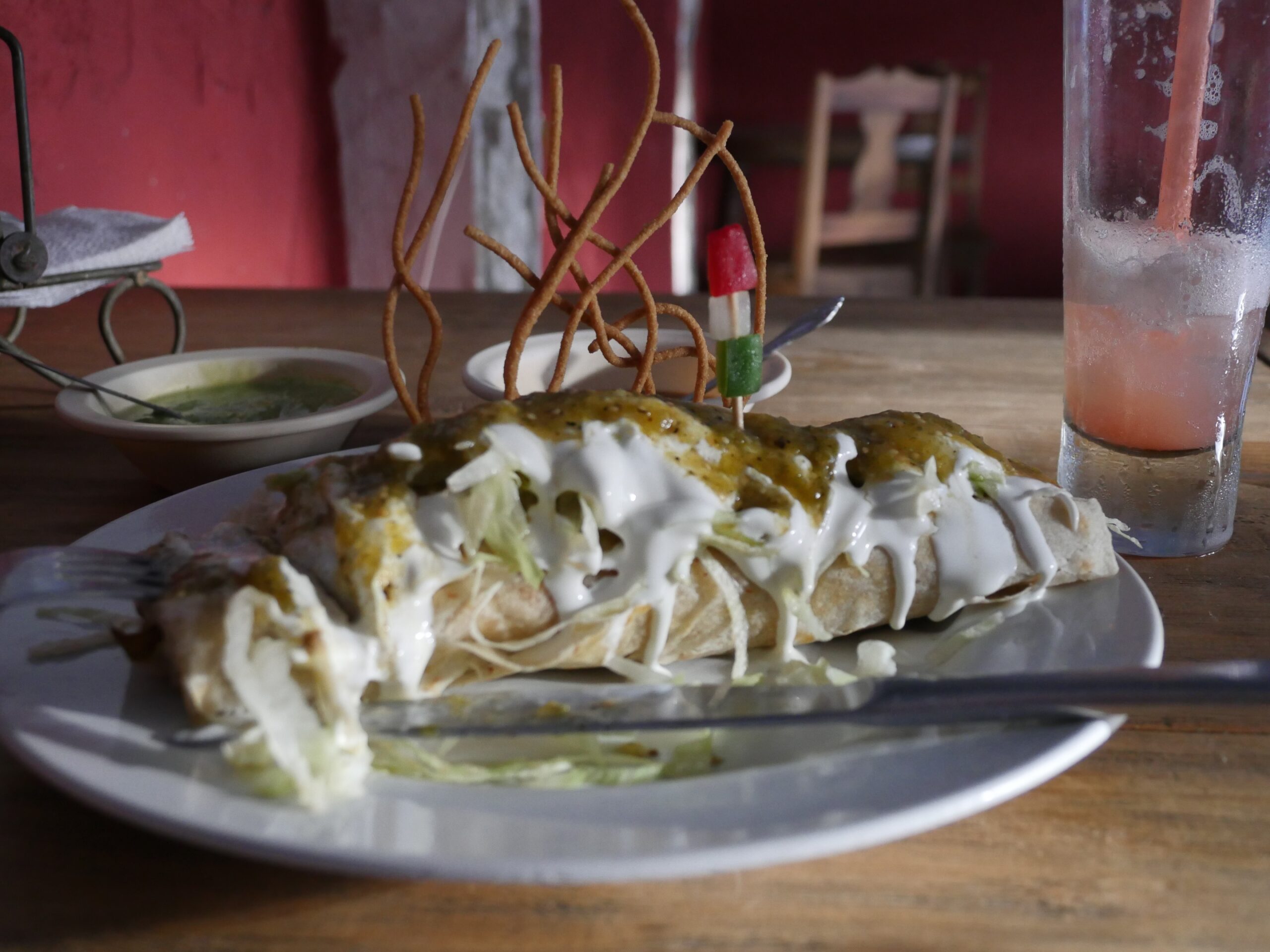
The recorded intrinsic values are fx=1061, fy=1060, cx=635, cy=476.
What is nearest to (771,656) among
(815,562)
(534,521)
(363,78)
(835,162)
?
(815,562)

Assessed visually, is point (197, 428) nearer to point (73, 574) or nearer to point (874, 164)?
point (73, 574)

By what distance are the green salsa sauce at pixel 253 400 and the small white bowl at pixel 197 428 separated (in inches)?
0.6

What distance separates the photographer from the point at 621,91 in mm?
5129

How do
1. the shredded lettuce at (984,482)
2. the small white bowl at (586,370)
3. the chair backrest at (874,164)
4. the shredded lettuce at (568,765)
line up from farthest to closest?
the chair backrest at (874,164) < the small white bowl at (586,370) < the shredded lettuce at (984,482) < the shredded lettuce at (568,765)

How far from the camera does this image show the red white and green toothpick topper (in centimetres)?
87

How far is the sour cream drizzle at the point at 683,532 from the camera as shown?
736 mm

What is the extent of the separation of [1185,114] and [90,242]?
130 centimetres

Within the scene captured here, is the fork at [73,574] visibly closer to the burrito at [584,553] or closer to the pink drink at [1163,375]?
the burrito at [584,553]

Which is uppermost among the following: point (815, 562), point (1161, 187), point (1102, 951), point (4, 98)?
point (4, 98)

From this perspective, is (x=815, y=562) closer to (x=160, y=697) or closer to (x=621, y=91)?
(x=160, y=697)

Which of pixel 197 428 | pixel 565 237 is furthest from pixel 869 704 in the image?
pixel 197 428

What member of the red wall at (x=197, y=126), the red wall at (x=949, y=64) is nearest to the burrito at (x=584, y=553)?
the red wall at (x=197, y=126)

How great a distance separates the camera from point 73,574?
0.68 m

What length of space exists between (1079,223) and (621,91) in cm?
448
